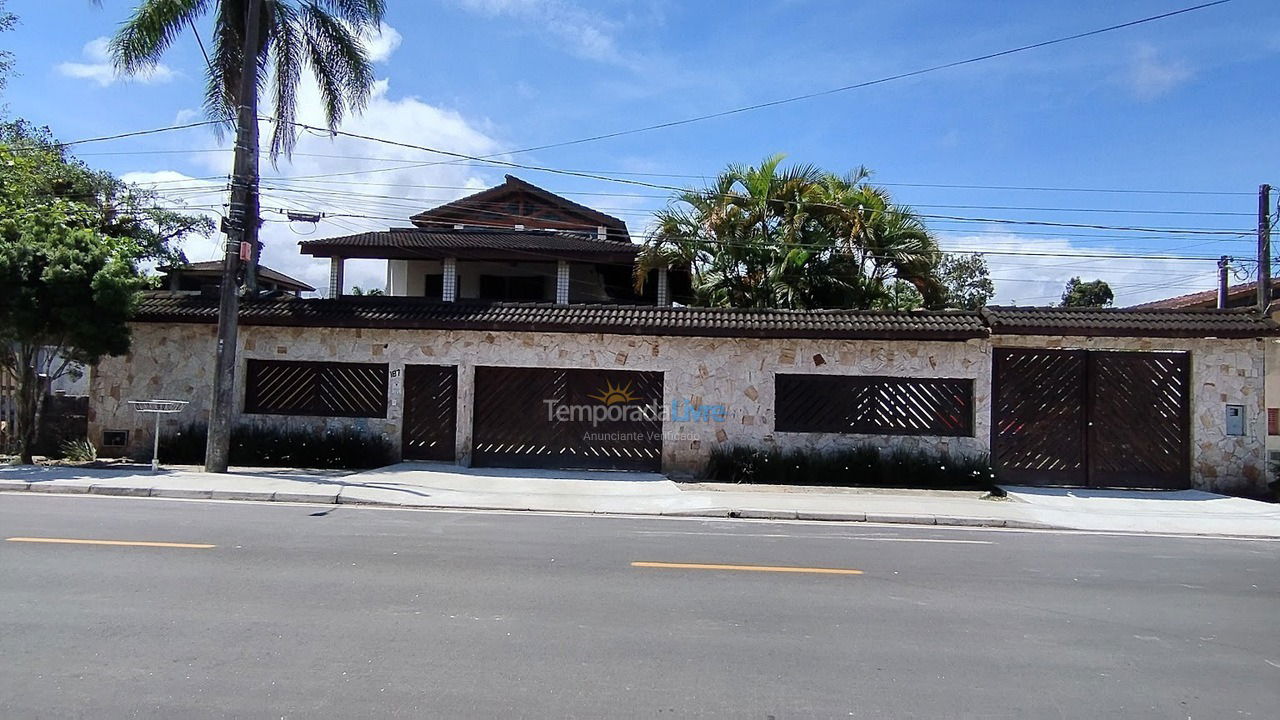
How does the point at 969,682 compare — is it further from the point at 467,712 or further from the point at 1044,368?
the point at 1044,368

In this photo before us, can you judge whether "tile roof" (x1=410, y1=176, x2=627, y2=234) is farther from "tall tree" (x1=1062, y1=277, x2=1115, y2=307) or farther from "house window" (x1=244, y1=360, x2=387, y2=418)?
"tall tree" (x1=1062, y1=277, x2=1115, y2=307)

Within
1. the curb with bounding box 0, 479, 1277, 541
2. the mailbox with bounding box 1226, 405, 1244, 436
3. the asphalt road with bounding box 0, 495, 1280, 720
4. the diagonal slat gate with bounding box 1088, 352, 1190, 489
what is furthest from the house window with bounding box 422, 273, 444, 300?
the mailbox with bounding box 1226, 405, 1244, 436

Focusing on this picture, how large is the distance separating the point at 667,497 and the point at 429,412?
5456mm

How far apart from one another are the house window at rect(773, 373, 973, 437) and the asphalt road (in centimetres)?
563

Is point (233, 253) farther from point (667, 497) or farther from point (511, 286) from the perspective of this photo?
point (511, 286)

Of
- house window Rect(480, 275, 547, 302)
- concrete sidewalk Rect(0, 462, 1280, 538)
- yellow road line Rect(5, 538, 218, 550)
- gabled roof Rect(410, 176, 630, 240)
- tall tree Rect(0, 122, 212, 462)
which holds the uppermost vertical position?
gabled roof Rect(410, 176, 630, 240)

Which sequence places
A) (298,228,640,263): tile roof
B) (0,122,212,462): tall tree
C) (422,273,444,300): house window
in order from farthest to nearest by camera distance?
(422,273,444,300): house window → (298,228,640,263): tile roof → (0,122,212,462): tall tree

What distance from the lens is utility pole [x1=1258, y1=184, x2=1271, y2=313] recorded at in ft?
58.7

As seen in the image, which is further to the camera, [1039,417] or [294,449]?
[294,449]

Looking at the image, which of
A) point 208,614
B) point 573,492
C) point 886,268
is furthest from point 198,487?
point 886,268

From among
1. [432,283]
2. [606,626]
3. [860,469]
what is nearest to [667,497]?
[860,469]

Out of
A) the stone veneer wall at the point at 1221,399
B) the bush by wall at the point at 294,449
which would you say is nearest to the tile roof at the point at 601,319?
the stone veneer wall at the point at 1221,399

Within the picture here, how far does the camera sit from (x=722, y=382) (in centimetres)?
1509

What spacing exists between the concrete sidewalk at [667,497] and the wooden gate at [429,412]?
1.11 m
